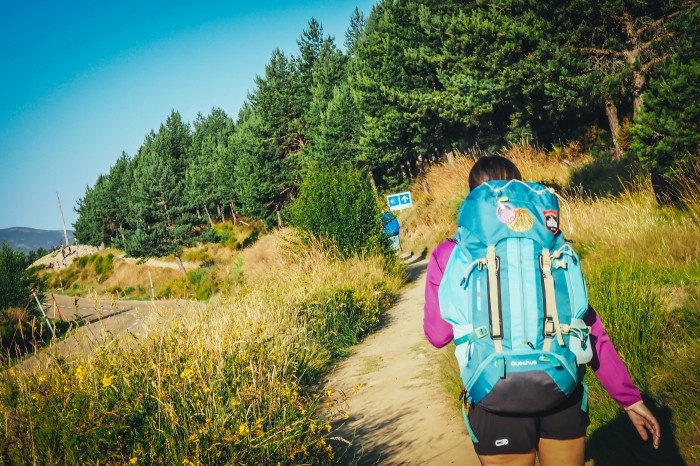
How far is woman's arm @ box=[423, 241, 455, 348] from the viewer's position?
5.79 ft

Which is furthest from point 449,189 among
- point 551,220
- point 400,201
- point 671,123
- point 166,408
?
point 551,220

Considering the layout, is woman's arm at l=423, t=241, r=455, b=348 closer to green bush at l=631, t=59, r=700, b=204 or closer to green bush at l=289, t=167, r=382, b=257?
green bush at l=631, t=59, r=700, b=204

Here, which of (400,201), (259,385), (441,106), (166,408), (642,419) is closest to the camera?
(642,419)

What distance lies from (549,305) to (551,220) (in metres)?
0.30

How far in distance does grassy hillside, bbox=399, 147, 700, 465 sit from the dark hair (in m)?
0.38

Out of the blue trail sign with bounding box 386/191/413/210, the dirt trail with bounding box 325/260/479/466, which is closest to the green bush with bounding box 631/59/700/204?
the dirt trail with bounding box 325/260/479/466

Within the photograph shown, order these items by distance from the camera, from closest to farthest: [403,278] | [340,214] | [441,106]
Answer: [340,214] → [403,278] → [441,106]

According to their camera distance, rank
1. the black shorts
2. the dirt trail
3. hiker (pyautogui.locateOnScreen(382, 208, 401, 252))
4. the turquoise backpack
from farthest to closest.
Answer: hiker (pyautogui.locateOnScreen(382, 208, 401, 252)) → the dirt trail → the black shorts → the turquoise backpack

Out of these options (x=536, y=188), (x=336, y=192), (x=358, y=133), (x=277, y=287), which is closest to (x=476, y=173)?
(x=536, y=188)

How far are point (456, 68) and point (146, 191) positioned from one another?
36.8 meters

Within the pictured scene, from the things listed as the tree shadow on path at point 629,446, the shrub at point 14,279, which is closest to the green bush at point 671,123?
the tree shadow on path at point 629,446

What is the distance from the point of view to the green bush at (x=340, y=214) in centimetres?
1078

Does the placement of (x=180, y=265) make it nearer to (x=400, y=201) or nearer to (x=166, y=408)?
(x=400, y=201)

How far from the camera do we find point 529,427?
159 cm
